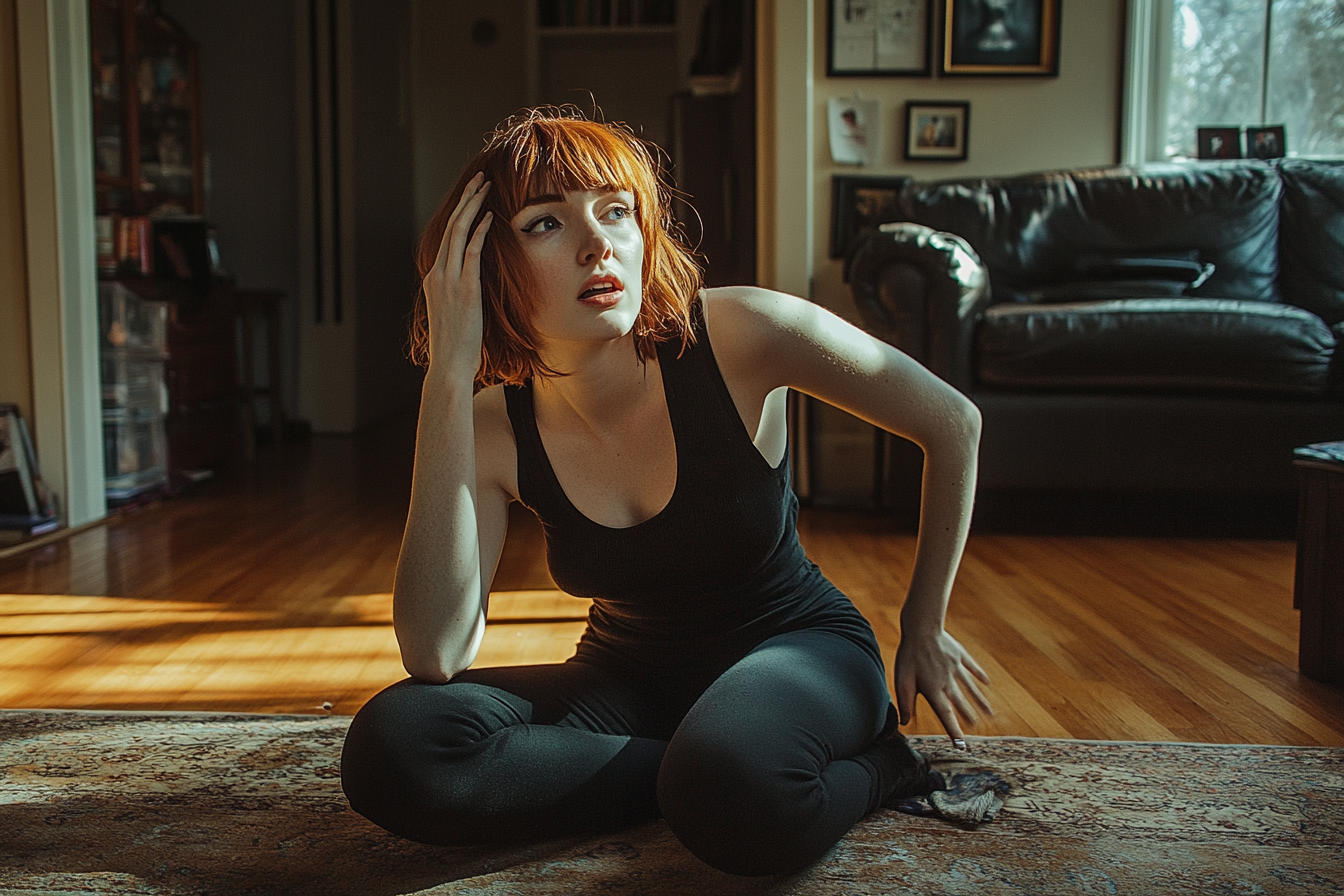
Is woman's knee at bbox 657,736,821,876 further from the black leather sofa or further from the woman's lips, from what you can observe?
the black leather sofa

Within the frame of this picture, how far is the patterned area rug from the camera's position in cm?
100

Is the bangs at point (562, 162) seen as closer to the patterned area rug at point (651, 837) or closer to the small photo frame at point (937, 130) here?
the patterned area rug at point (651, 837)

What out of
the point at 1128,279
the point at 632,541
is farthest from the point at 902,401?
the point at 1128,279

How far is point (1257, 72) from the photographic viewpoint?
12.3 ft

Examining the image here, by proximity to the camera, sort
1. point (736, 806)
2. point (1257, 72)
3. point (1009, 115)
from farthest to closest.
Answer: point (1257, 72) < point (1009, 115) < point (736, 806)

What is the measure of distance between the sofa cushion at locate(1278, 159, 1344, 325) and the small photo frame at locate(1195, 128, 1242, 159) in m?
0.33

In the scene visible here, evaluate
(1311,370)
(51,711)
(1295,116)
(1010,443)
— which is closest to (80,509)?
(51,711)

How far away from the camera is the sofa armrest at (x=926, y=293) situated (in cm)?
286

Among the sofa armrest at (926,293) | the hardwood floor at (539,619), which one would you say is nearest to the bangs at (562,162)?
the hardwood floor at (539,619)

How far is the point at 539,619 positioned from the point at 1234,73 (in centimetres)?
315

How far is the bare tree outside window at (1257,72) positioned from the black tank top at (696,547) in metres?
3.13

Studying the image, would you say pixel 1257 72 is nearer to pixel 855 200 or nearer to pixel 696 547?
pixel 855 200

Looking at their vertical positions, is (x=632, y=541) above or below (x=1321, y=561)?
above

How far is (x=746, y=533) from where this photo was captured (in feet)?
3.62
